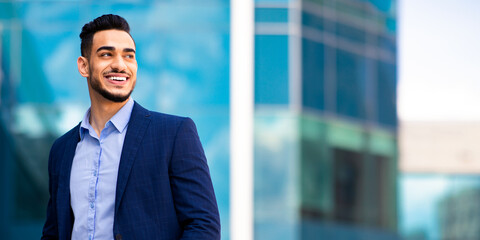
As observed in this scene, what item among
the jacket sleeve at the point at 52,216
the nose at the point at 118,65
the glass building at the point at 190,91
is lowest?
the jacket sleeve at the point at 52,216

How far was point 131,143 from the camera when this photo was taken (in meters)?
2.91

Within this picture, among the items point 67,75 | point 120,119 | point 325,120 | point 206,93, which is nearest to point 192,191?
point 120,119

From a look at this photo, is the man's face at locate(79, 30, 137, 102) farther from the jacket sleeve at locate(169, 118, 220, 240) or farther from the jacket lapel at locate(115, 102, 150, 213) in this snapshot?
the jacket sleeve at locate(169, 118, 220, 240)

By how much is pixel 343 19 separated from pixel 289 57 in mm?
2181

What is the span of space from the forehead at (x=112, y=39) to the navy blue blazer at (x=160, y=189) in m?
0.29

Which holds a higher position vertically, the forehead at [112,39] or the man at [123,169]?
the forehead at [112,39]

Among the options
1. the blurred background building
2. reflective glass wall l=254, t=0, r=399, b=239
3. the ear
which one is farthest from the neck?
reflective glass wall l=254, t=0, r=399, b=239

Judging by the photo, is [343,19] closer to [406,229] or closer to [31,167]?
[31,167]

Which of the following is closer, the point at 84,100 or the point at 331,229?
the point at 84,100

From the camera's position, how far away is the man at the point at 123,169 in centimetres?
281

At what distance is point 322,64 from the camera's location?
1678 centimetres

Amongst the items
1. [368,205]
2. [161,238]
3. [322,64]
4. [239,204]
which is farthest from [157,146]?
[368,205]

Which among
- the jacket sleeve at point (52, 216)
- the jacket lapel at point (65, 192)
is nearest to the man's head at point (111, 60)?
the jacket lapel at point (65, 192)

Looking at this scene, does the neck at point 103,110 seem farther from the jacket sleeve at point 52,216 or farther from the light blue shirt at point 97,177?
the jacket sleeve at point 52,216
